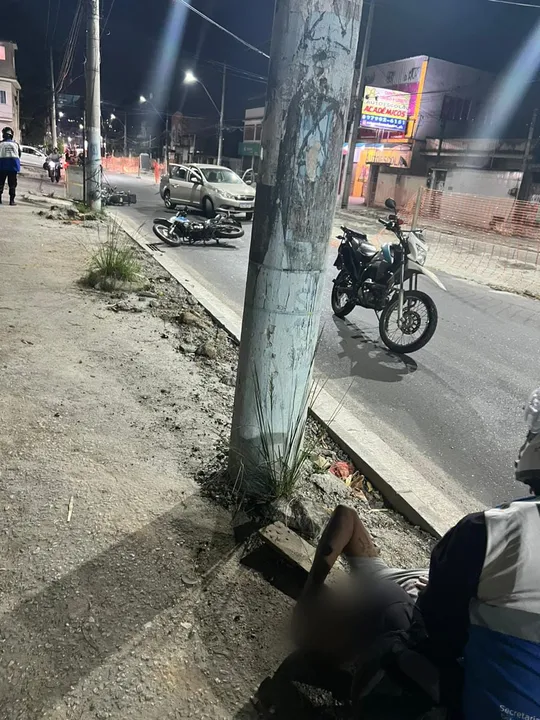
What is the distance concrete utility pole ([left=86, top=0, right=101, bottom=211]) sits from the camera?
14.1 metres

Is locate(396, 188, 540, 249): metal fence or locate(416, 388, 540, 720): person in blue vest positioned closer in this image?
locate(416, 388, 540, 720): person in blue vest

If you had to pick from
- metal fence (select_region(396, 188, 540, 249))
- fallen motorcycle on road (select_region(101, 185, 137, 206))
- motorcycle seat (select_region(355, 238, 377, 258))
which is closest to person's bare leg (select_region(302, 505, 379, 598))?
motorcycle seat (select_region(355, 238, 377, 258))

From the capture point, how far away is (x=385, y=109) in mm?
31266

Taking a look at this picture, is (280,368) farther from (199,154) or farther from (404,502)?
(199,154)

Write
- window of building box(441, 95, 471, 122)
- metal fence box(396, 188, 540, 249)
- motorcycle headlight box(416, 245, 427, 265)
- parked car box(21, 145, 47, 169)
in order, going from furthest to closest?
1. parked car box(21, 145, 47, 169)
2. window of building box(441, 95, 471, 122)
3. metal fence box(396, 188, 540, 249)
4. motorcycle headlight box(416, 245, 427, 265)

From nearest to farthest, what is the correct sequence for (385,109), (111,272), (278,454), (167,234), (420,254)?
(278,454)
(420,254)
(111,272)
(167,234)
(385,109)

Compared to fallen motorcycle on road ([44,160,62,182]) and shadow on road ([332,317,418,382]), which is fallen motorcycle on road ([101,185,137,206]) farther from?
shadow on road ([332,317,418,382])

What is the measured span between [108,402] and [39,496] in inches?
47.5

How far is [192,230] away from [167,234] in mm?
619

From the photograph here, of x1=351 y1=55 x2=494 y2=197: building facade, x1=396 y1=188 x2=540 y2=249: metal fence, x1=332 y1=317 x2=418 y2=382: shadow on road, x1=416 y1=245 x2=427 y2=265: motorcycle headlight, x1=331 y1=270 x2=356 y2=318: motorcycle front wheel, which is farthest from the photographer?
x1=351 y1=55 x2=494 y2=197: building facade

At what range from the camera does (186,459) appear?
10.8 ft

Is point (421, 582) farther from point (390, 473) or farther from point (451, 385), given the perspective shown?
point (451, 385)

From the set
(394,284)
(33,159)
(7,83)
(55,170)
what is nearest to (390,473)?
(394,284)

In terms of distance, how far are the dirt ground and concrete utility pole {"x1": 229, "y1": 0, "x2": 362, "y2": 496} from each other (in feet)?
1.73
